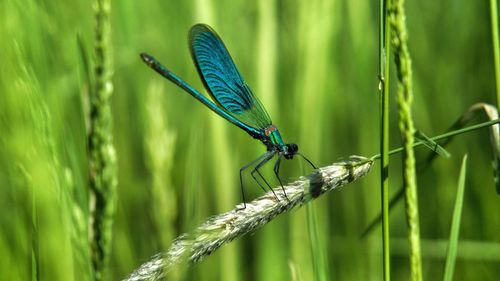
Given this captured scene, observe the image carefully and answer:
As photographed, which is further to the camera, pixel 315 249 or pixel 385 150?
pixel 315 249

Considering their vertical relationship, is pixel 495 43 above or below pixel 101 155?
above

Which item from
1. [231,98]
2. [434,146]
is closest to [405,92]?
[434,146]

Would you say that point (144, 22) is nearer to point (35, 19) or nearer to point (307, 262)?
point (35, 19)

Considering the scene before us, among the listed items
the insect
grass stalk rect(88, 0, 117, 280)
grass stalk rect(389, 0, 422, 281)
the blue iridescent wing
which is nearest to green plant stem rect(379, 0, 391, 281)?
grass stalk rect(389, 0, 422, 281)

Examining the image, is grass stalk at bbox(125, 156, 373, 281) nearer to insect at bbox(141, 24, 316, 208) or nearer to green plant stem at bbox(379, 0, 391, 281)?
green plant stem at bbox(379, 0, 391, 281)

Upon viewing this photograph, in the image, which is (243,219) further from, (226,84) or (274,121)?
(274,121)

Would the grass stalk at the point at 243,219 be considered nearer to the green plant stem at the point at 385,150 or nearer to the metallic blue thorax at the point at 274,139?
the green plant stem at the point at 385,150
